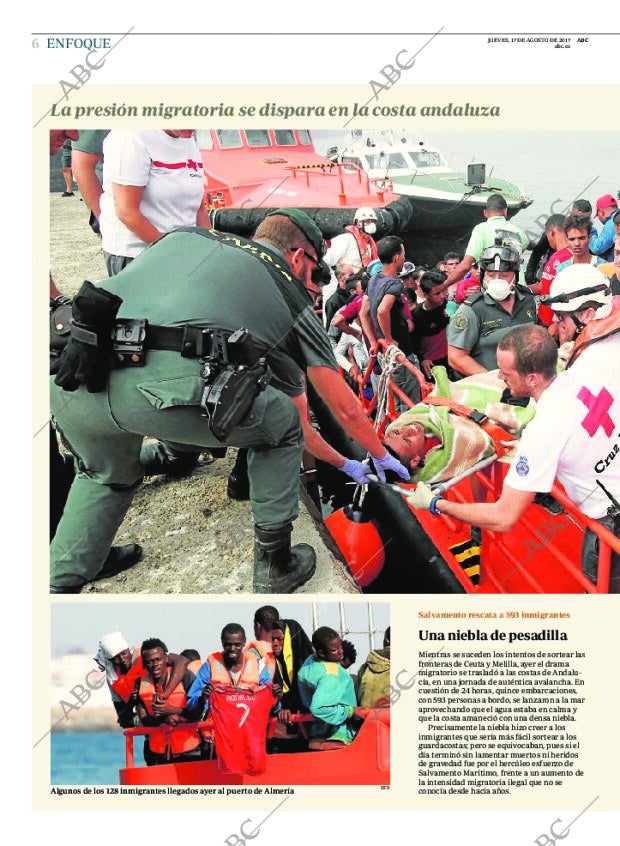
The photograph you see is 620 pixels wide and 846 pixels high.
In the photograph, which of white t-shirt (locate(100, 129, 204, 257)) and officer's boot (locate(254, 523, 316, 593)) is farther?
white t-shirt (locate(100, 129, 204, 257))

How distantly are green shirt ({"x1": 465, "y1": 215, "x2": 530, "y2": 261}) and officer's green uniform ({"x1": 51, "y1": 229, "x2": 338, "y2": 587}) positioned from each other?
1560mm

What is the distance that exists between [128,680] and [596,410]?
163 centimetres

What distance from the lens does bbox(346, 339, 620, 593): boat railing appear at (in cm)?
202

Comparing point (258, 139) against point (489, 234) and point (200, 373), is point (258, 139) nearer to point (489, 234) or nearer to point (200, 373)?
point (489, 234)

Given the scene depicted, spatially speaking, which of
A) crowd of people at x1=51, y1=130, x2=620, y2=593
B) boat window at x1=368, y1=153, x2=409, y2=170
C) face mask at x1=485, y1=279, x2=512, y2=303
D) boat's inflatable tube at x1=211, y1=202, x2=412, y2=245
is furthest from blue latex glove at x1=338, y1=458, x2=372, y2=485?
boat window at x1=368, y1=153, x2=409, y2=170

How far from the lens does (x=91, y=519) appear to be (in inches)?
88.4

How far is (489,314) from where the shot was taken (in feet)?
10.5

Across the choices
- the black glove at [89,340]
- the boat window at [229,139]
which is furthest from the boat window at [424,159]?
the black glove at [89,340]

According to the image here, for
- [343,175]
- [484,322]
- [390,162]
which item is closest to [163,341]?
[484,322]

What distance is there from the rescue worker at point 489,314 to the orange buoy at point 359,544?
829 millimetres

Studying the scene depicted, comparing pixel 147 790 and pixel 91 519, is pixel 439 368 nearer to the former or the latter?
pixel 91 519

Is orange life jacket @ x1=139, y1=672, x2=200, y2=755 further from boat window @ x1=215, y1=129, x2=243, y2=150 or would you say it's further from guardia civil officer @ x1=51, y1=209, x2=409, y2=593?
boat window @ x1=215, y1=129, x2=243, y2=150

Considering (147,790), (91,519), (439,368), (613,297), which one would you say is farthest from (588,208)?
(147,790)

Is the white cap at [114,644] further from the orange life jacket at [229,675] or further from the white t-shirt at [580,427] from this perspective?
the white t-shirt at [580,427]
